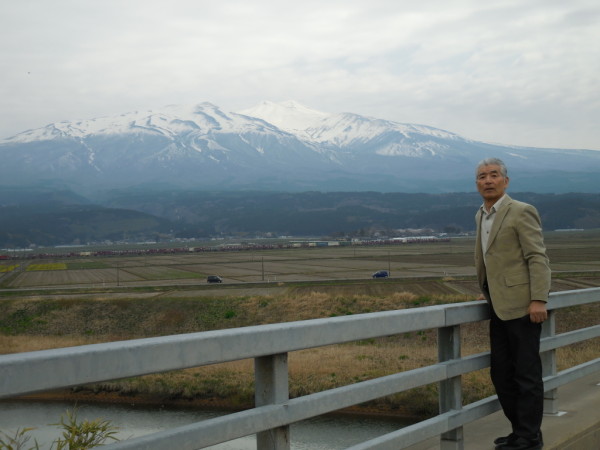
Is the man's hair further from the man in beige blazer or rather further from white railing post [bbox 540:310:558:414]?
white railing post [bbox 540:310:558:414]

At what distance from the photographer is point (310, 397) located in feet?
11.6

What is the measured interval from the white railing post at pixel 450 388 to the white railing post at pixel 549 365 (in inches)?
56.6

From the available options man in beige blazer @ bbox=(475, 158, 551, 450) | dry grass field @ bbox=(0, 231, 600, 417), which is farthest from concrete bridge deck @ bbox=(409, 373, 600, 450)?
dry grass field @ bbox=(0, 231, 600, 417)

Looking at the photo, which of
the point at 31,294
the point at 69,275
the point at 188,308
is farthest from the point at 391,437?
the point at 69,275

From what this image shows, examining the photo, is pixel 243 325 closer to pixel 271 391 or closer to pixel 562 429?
pixel 562 429

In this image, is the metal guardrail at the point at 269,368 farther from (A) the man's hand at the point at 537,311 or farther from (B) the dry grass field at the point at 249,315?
(B) the dry grass field at the point at 249,315

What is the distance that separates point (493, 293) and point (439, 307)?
59 centimetres

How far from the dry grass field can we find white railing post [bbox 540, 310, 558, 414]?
43.7ft

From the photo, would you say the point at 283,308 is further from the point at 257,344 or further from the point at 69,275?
the point at 69,275

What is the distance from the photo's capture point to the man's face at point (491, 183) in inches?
206

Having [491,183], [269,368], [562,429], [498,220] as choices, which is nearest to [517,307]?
[498,220]

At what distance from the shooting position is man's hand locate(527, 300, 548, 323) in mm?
4844

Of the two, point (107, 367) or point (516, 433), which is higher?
point (107, 367)

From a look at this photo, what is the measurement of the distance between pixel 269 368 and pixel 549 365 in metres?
3.34
